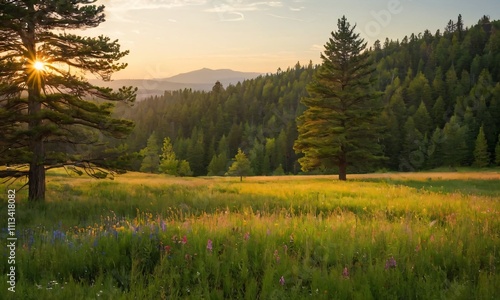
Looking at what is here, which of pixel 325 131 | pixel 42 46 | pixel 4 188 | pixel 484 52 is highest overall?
pixel 484 52

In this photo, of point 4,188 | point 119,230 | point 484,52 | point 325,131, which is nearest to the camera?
A: point 119,230

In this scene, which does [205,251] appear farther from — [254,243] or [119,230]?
[119,230]

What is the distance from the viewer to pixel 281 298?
3.40m

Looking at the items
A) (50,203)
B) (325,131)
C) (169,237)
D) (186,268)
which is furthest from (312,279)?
(325,131)

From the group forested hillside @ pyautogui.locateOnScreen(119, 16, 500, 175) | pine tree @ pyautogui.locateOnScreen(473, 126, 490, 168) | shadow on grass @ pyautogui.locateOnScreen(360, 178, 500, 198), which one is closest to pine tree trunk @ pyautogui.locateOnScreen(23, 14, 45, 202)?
shadow on grass @ pyautogui.locateOnScreen(360, 178, 500, 198)

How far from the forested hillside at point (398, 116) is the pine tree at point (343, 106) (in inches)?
1419

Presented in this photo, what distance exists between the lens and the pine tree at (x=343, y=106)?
27438 millimetres

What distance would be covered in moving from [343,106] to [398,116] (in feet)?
254

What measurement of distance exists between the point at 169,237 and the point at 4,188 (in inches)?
550

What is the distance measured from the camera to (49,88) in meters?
11.9

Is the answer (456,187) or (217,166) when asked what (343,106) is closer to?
(456,187)

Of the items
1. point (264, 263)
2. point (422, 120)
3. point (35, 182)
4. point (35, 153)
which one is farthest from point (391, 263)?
point (422, 120)

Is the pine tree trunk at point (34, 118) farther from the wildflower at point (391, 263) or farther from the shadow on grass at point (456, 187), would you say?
the shadow on grass at point (456, 187)

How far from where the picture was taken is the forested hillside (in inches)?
3142
